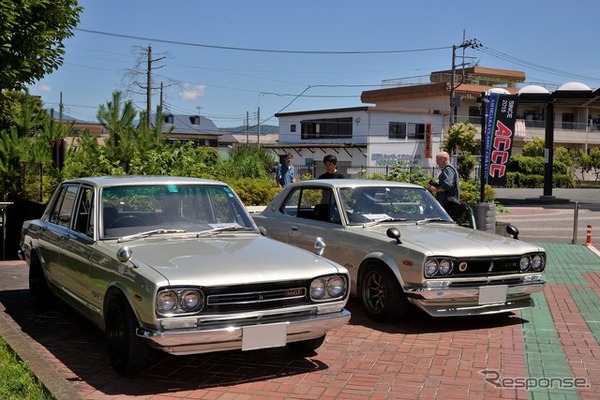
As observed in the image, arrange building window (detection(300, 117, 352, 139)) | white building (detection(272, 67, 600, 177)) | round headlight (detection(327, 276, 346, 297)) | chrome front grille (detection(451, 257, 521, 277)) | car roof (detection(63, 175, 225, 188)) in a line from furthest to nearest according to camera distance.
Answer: building window (detection(300, 117, 352, 139)), white building (detection(272, 67, 600, 177)), chrome front grille (detection(451, 257, 521, 277)), car roof (detection(63, 175, 225, 188)), round headlight (detection(327, 276, 346, 297))

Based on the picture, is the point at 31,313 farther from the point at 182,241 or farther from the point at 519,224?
the point at 519,224

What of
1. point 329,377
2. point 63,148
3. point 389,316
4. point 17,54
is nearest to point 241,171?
point 63,148

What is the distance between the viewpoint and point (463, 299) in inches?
260

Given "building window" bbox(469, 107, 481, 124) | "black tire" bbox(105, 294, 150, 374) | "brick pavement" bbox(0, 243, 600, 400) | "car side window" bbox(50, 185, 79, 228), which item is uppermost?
"building window" bbox(469, 107, 481, 124)

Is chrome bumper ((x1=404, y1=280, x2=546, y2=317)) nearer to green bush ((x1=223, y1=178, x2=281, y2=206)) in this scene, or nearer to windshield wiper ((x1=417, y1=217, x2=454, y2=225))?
windshield wiper ((x1=417, y1=217, x2=454, y2=225))

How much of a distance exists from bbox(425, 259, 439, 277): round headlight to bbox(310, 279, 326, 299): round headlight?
66.0 inches

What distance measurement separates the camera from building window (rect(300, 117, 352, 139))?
5309 cm

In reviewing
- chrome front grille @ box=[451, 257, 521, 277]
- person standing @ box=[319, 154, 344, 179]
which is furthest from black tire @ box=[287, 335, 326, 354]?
person standing @ box=[319, 154, 344, 179]

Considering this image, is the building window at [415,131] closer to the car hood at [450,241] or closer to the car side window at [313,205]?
the car side window at [313,205]

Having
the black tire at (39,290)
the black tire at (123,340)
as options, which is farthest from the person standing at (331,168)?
the black tire at (123,340)

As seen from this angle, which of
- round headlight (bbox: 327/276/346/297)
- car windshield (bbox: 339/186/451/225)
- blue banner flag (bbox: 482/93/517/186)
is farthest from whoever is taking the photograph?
blue banner flag (bbox: 482/93/517/186)

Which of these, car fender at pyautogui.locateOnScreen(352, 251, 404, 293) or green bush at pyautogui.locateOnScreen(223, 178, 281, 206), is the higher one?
green bush at pyautogui.locateOnScreen(223, 178, 281, 206)

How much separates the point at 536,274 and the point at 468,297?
0.92 metres

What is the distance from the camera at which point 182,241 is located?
5.75m
